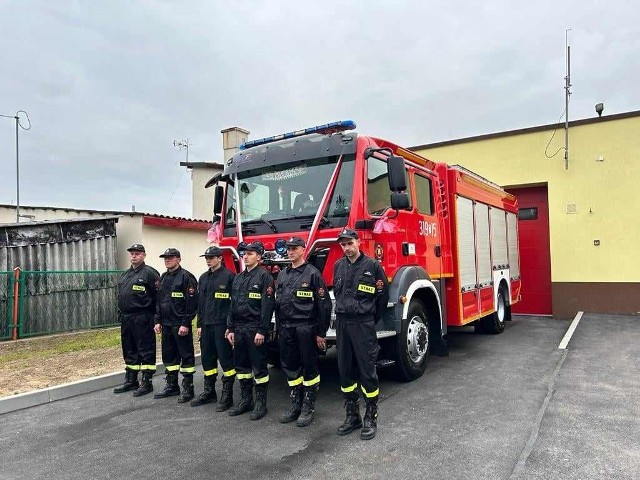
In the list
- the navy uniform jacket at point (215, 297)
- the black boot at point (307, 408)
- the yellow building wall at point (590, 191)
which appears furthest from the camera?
the yellow building wall at point (590, 191)

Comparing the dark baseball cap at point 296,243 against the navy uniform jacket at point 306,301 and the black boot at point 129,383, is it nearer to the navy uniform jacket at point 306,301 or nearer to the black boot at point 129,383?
the navy uniform jacket at point 306,301

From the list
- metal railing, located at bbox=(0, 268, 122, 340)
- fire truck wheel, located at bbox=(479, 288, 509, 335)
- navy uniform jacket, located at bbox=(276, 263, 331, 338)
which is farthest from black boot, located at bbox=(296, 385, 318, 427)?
metal railing, located at bbox=(0, 268, 122, 340)

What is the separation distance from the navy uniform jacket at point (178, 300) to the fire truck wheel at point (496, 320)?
18.7 feet

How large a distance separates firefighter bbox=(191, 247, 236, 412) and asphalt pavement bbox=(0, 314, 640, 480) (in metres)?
0.24

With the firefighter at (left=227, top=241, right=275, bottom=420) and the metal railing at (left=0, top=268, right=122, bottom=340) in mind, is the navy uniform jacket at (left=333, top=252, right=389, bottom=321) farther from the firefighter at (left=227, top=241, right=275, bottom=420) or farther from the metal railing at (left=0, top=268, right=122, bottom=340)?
the metal railing at (left=0, top=268, right=122, bottom=340)

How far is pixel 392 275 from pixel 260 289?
153 centimetres

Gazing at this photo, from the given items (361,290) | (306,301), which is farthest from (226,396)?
(361,290)

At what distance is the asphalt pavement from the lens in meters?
3.53

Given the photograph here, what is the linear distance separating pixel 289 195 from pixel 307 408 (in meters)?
2.33

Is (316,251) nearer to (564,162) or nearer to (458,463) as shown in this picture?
(458,463)

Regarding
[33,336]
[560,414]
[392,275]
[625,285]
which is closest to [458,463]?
[560,414]

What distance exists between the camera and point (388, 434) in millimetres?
4168

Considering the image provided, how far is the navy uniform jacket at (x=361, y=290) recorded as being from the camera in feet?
14.0

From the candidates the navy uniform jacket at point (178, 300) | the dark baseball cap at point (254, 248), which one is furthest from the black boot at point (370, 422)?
the navy uniform jacket at point (178, 300)
